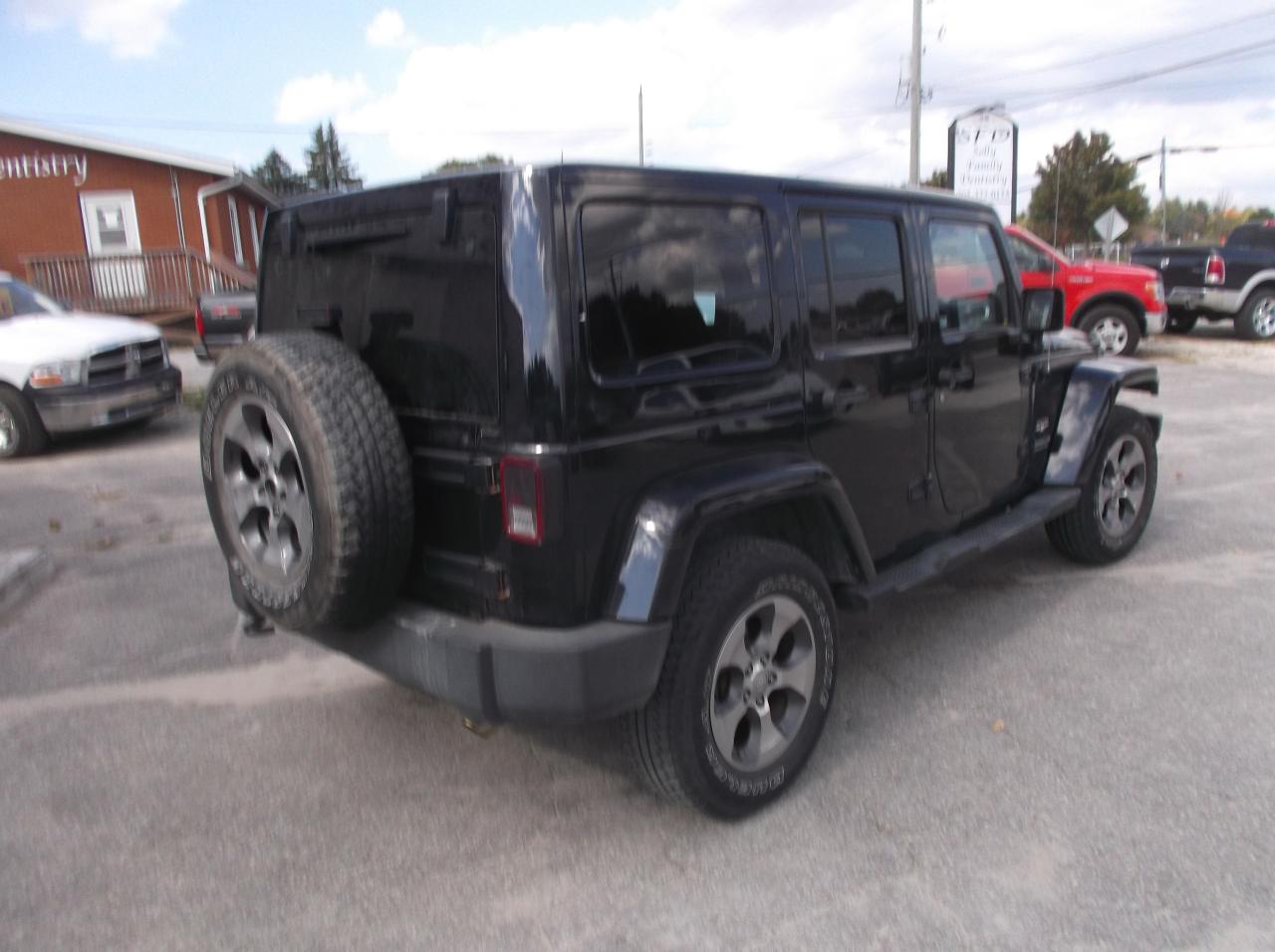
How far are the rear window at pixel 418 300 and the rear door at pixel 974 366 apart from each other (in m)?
2.04

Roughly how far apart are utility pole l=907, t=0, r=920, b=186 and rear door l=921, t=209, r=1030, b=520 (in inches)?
797

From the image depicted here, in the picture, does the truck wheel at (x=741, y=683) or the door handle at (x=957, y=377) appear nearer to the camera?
the truck wheel at (x=741, y=683)

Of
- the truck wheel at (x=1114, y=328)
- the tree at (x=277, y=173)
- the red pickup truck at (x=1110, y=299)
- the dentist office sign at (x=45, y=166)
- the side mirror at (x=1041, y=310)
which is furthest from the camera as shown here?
the tree at (x=277, y=173)

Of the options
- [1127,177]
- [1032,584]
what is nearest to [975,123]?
[1032,584]

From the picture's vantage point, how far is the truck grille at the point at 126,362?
8938mm

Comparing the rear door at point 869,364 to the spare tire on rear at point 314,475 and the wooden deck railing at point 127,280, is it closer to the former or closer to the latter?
the spare tire on rear at point 314,475

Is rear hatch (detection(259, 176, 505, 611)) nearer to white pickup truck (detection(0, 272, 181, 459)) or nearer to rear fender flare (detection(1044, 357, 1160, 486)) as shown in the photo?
rear fender flare (detection(1044, 357, 1160, 486))

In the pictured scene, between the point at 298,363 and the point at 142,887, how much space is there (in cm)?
157

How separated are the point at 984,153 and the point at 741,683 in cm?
1974

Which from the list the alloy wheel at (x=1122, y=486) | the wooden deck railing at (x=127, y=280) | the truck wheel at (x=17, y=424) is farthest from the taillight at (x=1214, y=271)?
the wooden deck railing at (x=127, y=280)

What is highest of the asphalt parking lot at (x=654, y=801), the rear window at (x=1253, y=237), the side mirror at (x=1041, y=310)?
the rear window at (x=1253, y=237)

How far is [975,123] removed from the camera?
1991cm

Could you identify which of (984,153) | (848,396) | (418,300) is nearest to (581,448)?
(418,300)

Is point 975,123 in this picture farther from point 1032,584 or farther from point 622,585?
point 622,585
